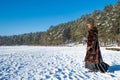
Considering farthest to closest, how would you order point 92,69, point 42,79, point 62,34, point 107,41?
point 62,34 → point 107,41 → point 92,69 → point 42,79

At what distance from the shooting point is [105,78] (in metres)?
9.77

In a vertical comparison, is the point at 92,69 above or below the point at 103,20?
below

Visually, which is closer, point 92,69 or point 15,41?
point 92,69

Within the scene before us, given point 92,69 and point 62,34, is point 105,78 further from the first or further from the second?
point 62,34

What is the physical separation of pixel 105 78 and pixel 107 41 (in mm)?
64007

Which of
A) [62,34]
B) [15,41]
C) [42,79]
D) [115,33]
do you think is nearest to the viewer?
[42,79]

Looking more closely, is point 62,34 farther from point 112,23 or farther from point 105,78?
point 105,78

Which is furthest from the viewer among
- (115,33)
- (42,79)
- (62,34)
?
(62,34)

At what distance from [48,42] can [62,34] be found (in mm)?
11143

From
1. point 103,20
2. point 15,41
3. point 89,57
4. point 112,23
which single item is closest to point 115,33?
point 112,23

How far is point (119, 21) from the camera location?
60406mm

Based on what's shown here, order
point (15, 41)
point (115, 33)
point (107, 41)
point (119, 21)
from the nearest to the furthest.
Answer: point (119, 21) < point (115, 33) < point (107, 41) < point (15, 41)

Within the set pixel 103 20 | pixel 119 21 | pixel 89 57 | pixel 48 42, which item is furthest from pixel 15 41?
pixel 89 57

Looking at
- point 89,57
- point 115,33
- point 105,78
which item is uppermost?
point 115,33
